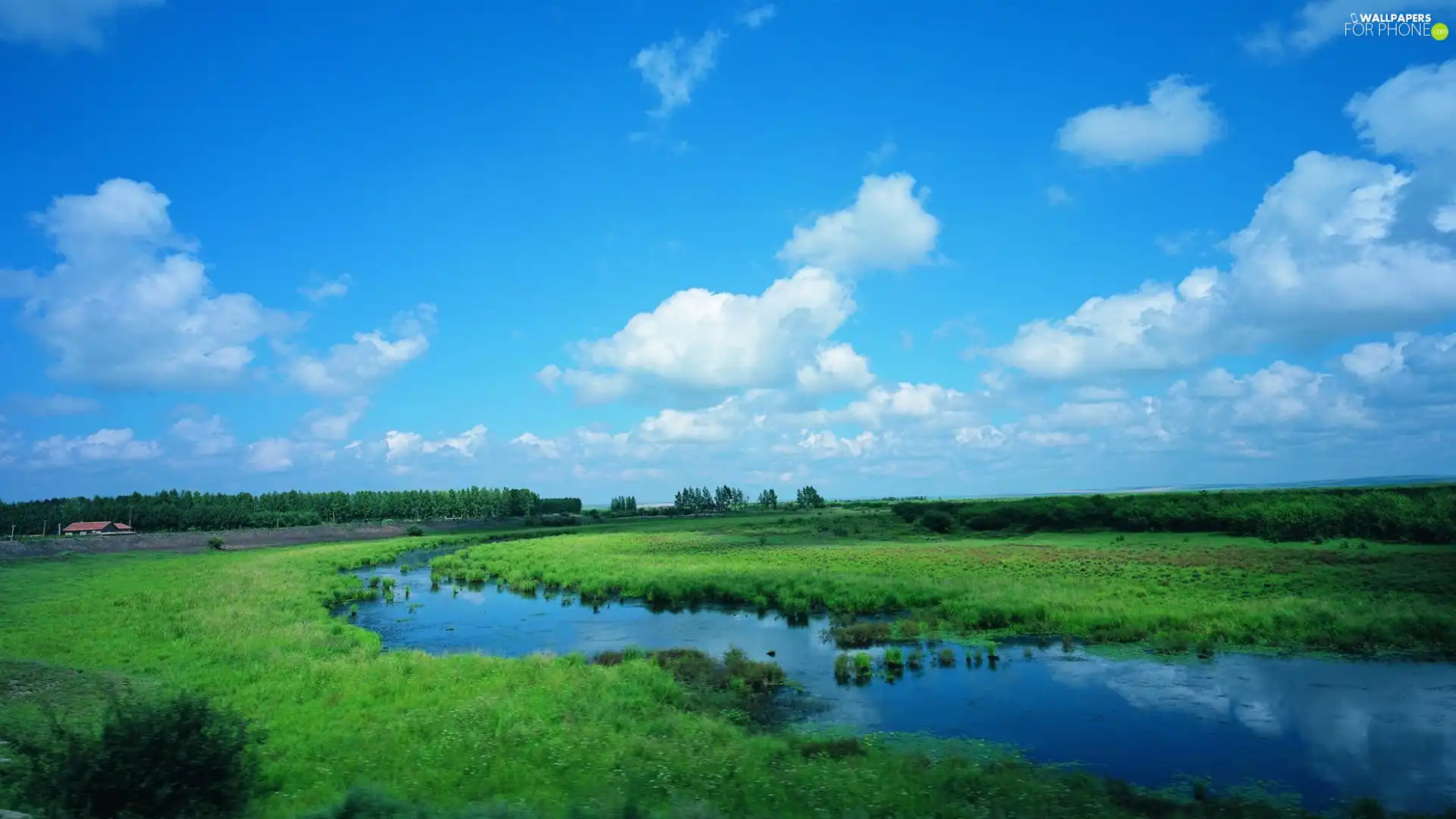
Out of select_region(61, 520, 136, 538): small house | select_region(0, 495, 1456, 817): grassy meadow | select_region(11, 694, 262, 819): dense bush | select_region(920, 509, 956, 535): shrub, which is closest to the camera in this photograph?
select_region(11, 694, 262, 819): dense bush

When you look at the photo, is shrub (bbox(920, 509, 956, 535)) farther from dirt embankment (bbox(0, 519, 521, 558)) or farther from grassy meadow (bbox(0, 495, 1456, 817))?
dirt embankment (bbox(0, 519, 521, 558))

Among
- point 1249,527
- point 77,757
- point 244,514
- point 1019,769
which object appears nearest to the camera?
point 77,757

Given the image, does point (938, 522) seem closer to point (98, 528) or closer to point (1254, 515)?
point (1254, 515)

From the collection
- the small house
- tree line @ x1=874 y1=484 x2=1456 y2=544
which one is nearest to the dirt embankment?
the small house

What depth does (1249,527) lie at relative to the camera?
211 feet

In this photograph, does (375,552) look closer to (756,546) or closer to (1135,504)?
(756,546)

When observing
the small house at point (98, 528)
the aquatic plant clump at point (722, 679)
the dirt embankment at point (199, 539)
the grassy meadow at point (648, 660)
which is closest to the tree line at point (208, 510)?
the small house at point (98, 528)

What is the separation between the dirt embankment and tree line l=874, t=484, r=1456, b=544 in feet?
277

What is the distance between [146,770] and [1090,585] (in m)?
37.1

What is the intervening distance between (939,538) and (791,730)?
6464 centimetres

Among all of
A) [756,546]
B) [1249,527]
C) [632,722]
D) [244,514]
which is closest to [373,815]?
[632,722]

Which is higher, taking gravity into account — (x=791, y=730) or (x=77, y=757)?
(x=77, y=757)

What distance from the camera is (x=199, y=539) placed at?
10081 centimetres

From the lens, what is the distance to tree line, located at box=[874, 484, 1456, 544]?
5125cm
